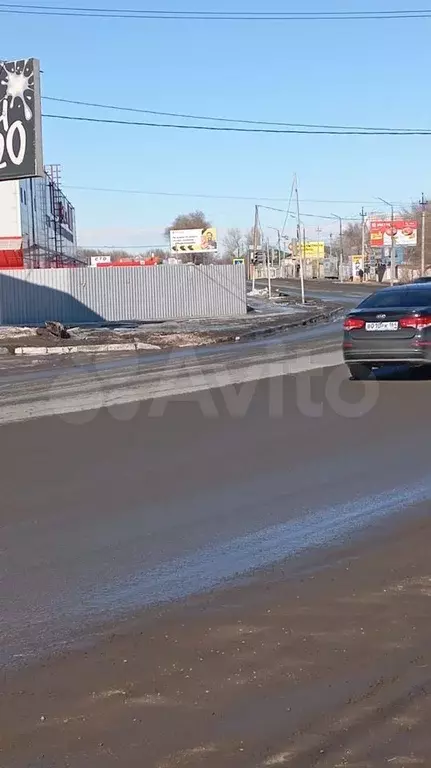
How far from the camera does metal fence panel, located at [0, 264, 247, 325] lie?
38.4 m

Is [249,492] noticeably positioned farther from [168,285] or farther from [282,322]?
[168,285]

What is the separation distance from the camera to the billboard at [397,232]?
110562 millimetres

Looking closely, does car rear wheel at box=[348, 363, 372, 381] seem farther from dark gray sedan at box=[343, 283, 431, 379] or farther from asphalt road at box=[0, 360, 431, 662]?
asphalt road at box=[0, 360, 431, 662]

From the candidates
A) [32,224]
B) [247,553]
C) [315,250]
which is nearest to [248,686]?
[247,553]

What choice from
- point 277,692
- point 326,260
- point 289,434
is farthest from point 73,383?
point 326,260

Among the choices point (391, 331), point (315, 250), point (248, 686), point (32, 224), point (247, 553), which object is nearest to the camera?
point (248, 686)

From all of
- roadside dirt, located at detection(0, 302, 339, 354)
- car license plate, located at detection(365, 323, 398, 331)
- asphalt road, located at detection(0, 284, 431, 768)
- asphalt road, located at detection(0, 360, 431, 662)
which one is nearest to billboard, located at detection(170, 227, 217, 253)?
roadside dirt, located at detection(0, 302, 339, 354)

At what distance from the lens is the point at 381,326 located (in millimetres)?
14469

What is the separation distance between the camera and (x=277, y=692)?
4070 mm

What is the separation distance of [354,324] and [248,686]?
11.1 meters

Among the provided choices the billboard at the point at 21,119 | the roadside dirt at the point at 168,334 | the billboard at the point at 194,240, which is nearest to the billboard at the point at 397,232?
the billboard at the point at 194,240

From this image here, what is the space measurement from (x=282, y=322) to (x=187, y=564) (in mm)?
30133

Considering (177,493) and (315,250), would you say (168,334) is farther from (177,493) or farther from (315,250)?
(315,250)

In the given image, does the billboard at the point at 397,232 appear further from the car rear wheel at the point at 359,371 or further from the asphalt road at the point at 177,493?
the asphalt road at the point at 177,493
